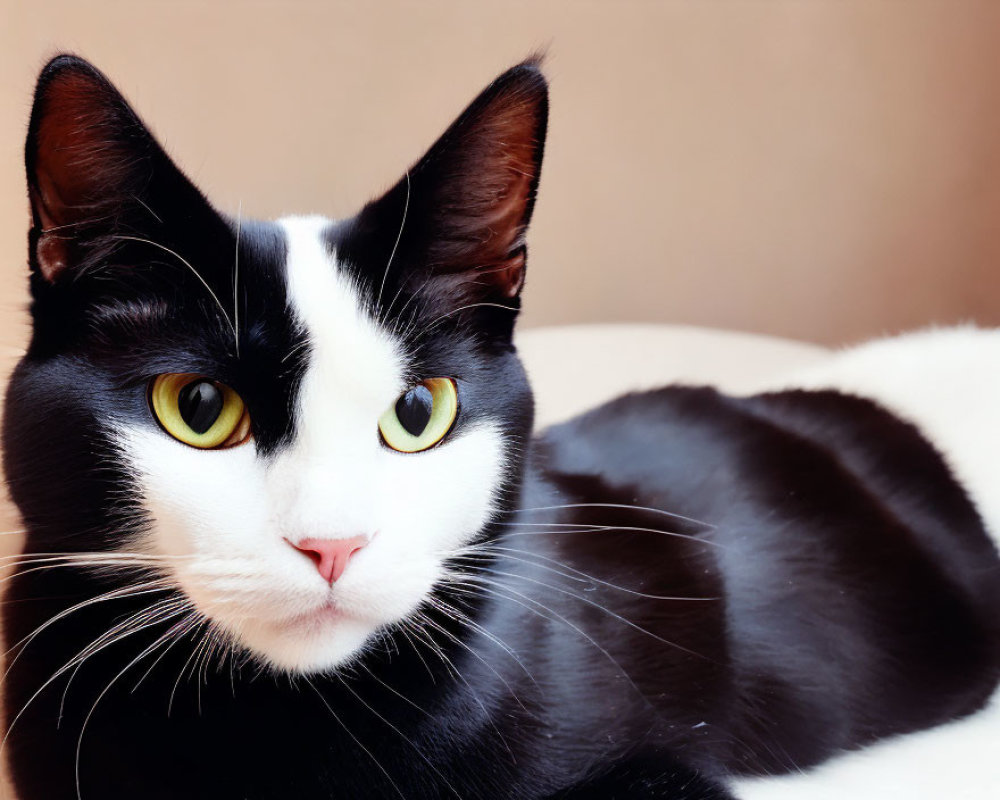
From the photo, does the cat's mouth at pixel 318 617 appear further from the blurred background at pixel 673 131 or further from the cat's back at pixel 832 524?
the blurred background at pixel 673 131

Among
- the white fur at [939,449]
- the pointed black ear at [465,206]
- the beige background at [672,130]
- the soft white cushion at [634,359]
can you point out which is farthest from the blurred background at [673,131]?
the pointed black ear at [465,206]

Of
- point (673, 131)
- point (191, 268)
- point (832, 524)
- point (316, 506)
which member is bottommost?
point (832, 524)

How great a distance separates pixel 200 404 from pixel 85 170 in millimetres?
126

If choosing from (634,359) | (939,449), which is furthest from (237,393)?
(634,359)

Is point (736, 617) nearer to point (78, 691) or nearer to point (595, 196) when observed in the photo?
point (78, 691)

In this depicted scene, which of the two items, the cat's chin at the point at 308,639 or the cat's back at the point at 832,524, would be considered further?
the cat's back at the point at 832,524

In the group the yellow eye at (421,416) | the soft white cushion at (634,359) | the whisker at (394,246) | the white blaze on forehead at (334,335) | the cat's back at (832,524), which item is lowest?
the cat's back at (832,524)

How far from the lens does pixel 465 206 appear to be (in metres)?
0.56

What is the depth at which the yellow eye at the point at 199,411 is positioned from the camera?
48 centimetres

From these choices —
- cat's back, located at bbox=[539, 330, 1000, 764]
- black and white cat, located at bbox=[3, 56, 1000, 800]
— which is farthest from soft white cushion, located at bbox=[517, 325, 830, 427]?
black and white cat, located at bbox=[3, 56, 1000, 800]

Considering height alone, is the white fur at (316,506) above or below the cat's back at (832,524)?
above

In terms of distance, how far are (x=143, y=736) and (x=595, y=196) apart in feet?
3.24

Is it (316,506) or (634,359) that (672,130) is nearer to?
(634,359)

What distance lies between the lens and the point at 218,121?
1.05 meters
